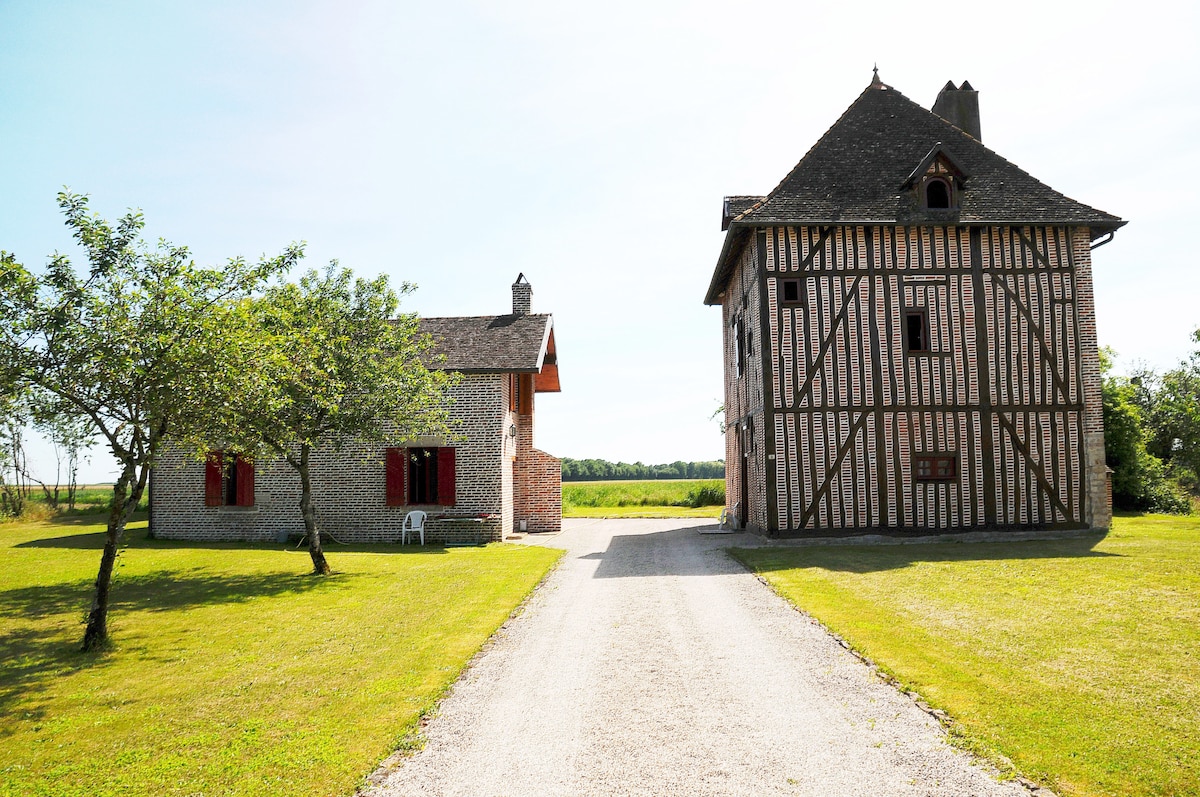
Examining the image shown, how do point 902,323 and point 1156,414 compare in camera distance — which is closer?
point 902,323

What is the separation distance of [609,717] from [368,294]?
9818mm

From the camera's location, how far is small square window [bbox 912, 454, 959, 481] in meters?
15.5

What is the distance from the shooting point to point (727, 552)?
14.3 m

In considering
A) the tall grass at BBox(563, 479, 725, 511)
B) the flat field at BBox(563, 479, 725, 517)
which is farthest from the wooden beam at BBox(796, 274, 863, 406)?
the tall grass at BBox(563, 479, 725, 511)

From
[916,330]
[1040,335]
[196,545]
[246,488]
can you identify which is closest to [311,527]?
[196,545]

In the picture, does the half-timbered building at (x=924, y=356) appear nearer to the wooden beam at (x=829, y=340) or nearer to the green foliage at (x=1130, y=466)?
the wooden beam at (x=829, y=340)

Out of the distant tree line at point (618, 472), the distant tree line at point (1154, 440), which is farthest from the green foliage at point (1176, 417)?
the distant tree line at point (618, 472)

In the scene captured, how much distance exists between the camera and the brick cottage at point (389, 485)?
57.6 feet

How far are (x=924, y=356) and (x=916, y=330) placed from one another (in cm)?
62

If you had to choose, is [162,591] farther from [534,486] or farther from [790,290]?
[790,290]

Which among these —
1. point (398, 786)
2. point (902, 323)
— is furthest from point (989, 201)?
point (398, 786)

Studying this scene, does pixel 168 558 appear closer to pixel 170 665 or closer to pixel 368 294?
pixel 368 294

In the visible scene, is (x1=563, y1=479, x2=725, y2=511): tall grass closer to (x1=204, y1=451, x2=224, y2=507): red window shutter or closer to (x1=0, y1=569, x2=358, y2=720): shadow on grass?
(x1=204, y1=451, x2=224, y2=507): red window shutter

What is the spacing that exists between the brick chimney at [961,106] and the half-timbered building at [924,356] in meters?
4.18
